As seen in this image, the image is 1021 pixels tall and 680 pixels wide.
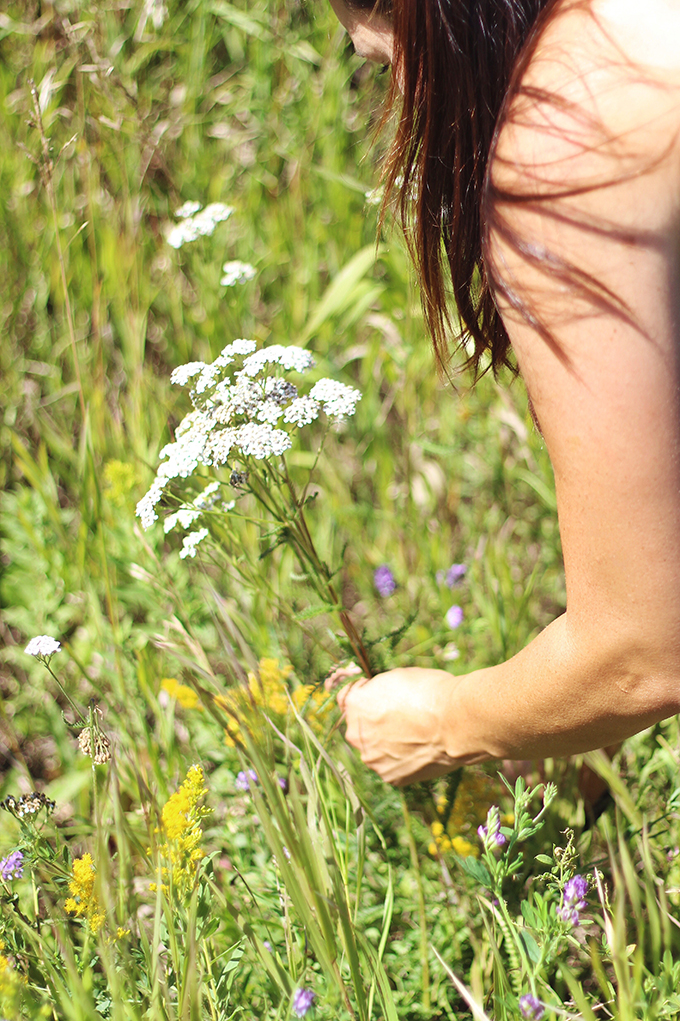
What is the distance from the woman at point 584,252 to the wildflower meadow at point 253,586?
6.7 inches

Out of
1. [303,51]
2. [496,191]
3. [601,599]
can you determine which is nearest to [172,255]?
[303,51]

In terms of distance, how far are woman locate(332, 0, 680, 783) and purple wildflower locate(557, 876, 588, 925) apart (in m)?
0.19

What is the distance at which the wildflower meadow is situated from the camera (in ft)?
3.39

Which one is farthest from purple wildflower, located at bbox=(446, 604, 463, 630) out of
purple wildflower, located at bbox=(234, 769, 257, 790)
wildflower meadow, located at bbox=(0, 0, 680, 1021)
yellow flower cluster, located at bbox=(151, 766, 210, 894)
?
yellow flower cluster, located at bbox=(151, 766, 210, 894)

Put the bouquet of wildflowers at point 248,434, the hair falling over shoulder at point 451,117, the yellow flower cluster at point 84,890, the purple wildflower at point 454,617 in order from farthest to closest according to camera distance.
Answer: the purple wildflower at point 454,617
the bouquet of wildflowers at point 248,434
the yellow flower cluster at point 84,890
the hair falling over shoulder at point 451,117

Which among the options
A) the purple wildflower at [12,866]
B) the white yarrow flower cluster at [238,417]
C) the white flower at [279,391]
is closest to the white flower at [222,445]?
the white yarrow flower cluster at [238,417]

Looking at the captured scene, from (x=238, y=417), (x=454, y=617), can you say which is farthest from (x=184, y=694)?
(x=238, y=417)

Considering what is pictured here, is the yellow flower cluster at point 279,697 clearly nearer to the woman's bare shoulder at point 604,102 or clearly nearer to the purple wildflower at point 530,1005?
the purple wildflower at point 530,1005

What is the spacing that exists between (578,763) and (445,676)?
1.38ft

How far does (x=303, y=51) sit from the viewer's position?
2.56m

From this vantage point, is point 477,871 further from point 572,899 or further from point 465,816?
point 465,816

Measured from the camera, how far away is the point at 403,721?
128 cm

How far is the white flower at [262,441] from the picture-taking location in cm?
Result: 104

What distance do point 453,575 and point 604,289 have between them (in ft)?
3.63
